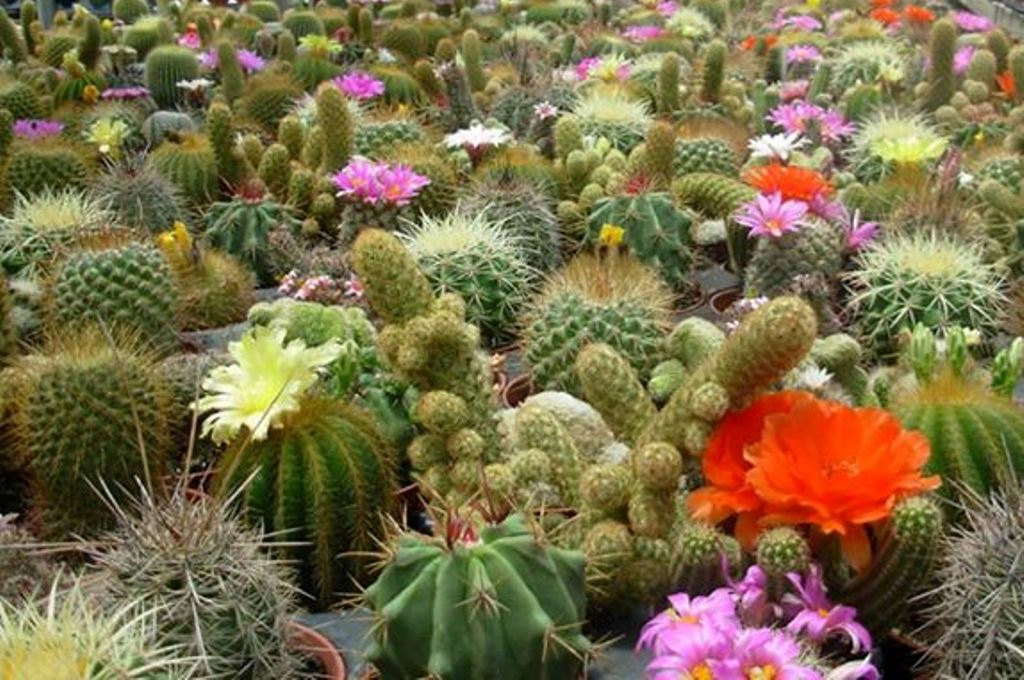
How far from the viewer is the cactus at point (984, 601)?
211cm

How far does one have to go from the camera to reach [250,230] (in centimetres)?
512

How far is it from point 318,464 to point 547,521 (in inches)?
19.0

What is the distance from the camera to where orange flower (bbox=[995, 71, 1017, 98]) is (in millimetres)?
7270

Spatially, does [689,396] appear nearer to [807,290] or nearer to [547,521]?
[547,521]

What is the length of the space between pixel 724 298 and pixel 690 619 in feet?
8.64

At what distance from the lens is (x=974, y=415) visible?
2.76 m

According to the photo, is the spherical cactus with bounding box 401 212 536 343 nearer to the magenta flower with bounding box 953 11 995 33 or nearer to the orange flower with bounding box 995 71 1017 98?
the orange flower with bounding box 995 71 1017 98

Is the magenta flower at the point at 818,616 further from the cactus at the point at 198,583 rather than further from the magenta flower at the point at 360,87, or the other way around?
the magenta flower at the point at 360,87

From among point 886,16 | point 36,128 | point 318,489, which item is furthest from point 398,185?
point 886,16

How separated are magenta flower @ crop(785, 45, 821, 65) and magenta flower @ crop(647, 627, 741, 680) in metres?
6.60

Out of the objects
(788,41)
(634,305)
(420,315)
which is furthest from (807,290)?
(788,41)

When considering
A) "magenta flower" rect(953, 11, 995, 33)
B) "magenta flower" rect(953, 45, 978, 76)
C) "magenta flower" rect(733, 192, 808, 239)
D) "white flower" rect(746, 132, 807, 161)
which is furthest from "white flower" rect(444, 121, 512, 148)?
"magenta flower" rect(953, 11, 995, 33)

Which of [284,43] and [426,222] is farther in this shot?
[284,43]

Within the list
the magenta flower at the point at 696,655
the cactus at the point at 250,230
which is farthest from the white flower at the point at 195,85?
the magenta flower at the point at 696,655
